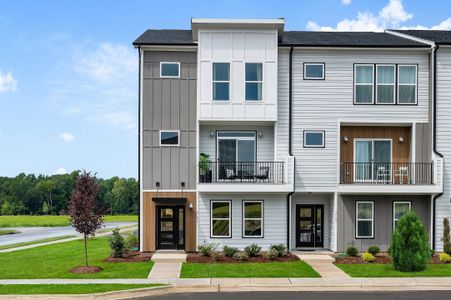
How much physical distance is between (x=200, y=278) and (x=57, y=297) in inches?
174

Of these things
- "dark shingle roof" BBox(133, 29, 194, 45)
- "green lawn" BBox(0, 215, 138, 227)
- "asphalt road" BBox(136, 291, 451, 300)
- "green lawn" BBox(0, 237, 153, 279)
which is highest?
"dark shingle roof" BBox(133, 29, 194, 45)

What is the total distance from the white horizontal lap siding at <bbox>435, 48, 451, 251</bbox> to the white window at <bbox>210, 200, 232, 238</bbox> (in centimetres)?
914

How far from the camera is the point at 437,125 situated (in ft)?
68.9

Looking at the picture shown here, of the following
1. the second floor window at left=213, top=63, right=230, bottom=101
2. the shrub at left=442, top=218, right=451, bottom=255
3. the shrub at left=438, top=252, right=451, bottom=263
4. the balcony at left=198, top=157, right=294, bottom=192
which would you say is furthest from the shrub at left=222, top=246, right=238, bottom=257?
the shrub at left=442, top=218, right=451, bottom=255

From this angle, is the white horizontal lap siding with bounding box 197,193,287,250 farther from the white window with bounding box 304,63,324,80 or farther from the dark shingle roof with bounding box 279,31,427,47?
the dark shingle roof with bounding box 279,31,427,47

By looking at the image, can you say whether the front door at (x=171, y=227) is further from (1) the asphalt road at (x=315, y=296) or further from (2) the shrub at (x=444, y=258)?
(2) the shrub at (x=444, y=258)

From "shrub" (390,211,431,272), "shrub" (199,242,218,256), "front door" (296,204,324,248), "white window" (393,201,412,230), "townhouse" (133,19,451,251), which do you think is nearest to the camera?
"shrub" (390,211,431,272)

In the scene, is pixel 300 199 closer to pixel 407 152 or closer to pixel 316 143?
pixel 316 143

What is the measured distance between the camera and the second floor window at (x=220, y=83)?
2053 centimetres

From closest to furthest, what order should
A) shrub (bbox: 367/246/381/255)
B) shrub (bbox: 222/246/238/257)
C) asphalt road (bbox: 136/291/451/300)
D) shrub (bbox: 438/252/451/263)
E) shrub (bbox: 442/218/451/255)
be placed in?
asphalt road (bbox: 136/291/451/300) < shrub (bbox: 438/252/451/263) < shrub (bbox: 222/246/238/257) < shrub (bbox: 367/246/381/255) < shrub (bbox: 442/218/451/255)

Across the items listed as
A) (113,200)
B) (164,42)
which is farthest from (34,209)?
(164,42)

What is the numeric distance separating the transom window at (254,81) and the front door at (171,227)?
5771 millimetres

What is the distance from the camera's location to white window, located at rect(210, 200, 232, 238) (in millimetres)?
20828

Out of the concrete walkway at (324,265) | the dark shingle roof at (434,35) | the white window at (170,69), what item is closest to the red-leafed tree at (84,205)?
the white window at (170,69)
